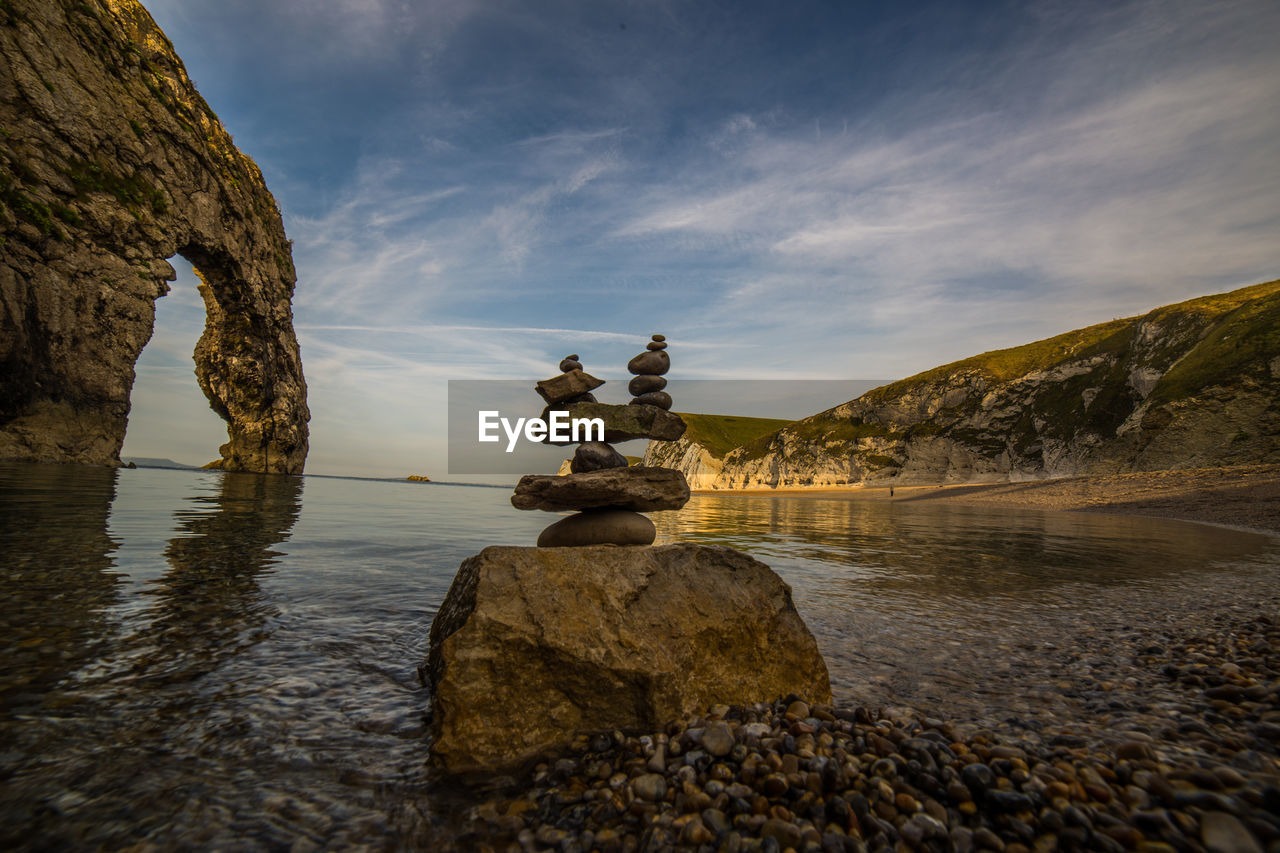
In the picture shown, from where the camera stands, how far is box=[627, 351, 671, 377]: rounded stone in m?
10.9

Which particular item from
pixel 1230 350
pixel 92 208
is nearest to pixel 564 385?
pixel 92 208

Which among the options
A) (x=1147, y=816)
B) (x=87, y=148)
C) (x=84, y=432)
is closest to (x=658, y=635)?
(x=1147, y=816)

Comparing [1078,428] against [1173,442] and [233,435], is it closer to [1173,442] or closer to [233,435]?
[1173,442]

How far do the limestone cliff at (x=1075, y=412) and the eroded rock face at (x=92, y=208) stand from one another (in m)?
111

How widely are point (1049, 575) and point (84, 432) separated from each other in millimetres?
76853

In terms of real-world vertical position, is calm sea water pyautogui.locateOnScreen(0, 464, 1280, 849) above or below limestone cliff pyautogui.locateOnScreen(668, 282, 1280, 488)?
below

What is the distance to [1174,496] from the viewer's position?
3956 centimetres

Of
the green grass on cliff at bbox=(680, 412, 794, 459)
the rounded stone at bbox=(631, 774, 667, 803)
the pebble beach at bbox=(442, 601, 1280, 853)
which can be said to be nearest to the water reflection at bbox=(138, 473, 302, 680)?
the pebble beach at bbox=(442, 601, 1280, 853)

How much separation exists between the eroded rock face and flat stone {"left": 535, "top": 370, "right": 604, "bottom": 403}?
183 feet

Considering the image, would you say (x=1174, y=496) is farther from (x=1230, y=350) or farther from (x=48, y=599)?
(x=48, y=599)

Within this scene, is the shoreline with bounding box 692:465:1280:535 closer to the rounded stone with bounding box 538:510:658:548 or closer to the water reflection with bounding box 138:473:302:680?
the rounded stone with bounding box 538:510:658:548

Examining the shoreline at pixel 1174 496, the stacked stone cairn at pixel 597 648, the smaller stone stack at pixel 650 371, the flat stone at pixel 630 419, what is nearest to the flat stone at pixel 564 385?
the flat stone at pixel 630 419

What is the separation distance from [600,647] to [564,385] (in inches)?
A: 243

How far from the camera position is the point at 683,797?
12.2 ft
